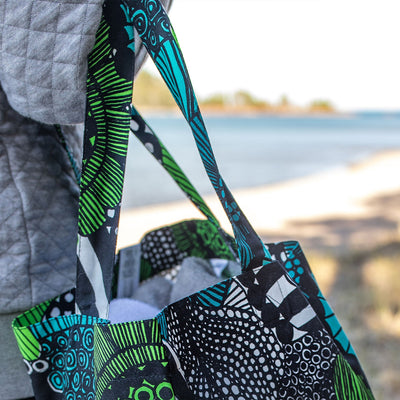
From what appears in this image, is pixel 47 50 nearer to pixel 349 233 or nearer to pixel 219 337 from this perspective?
pixel 219 337

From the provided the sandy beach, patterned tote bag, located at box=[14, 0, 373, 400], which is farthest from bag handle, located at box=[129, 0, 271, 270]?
the sandy beach

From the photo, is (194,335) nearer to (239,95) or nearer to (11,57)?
(11,57)

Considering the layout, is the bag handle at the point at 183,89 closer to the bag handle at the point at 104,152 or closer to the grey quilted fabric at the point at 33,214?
the bag handle at the point at 104,152

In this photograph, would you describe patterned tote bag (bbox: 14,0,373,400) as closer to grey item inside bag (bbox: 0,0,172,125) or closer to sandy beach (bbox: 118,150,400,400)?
grey item inside bag (bbox: 0,0,172,125)

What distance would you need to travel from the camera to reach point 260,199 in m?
5.70

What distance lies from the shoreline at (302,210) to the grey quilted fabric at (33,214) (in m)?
2.84

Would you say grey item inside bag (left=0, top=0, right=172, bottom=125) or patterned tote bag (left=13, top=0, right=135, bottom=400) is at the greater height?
grey item inside bag (left=0, top=0, right=172, bottom=125)

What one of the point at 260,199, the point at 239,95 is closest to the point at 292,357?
the point at 260,199

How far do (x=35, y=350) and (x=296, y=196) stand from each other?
554 cm

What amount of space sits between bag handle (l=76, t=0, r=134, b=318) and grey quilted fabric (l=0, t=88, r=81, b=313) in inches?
5.4

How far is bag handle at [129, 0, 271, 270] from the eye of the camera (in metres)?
0.49

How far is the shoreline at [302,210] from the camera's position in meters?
3.99

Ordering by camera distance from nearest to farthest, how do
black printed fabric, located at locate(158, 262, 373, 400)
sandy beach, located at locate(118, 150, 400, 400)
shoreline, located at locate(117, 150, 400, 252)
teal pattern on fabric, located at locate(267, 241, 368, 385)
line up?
black printed fabric, located at locate(158, 262, 373, 400)
teal pattern on fabric, located at locate(267, 241, 368, 385)
sandy beach, located at locate(118, 150, 400, 400)
shoreline, located at locate(117, 150, 400, 252)

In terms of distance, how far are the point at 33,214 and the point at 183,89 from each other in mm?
298
